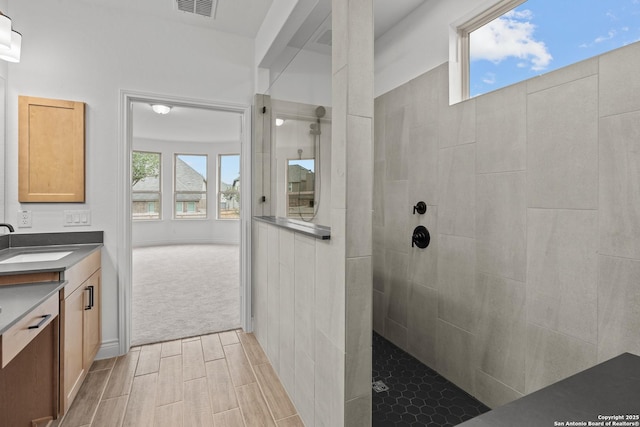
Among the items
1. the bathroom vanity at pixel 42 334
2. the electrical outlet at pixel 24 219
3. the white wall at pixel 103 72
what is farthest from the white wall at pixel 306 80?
the electrical outlet at pixel 24 219

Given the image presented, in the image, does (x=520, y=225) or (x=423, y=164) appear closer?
(x=520, y=225)

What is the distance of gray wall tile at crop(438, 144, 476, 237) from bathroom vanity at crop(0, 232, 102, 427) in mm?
2331

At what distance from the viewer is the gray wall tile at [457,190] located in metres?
2.06

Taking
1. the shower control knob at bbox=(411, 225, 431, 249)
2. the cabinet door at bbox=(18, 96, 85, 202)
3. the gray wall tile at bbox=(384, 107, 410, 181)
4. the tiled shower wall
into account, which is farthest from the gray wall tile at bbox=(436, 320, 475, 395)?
the cabinet door at bbox=(18, 96, 85, 202)

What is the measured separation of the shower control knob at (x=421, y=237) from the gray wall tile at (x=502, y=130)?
63 cm

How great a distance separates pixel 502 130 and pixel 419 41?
113 cm

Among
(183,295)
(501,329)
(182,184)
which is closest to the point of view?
(501,329)

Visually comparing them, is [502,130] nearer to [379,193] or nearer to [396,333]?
[379,193]

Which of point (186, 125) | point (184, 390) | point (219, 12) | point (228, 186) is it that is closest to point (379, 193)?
point (219, 12)

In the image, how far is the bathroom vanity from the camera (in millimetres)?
1298

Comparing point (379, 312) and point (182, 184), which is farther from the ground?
point (182, 184)

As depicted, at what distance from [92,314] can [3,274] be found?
0.84 metres

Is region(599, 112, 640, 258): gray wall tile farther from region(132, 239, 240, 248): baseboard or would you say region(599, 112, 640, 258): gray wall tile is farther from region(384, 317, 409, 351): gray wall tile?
region(132, 239, 240, 248): baseboard

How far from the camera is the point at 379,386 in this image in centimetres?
214
